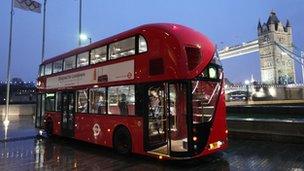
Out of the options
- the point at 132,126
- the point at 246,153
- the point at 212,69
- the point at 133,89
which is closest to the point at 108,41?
the point at 133,89

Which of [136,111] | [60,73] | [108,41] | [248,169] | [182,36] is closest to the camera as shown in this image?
[248,169]

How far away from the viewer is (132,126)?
9820mm

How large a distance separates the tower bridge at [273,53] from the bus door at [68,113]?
90.0m

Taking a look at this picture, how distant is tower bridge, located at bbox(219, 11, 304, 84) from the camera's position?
106 meters

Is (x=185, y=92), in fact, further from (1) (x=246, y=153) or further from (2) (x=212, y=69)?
(1) (x=246, y=153)

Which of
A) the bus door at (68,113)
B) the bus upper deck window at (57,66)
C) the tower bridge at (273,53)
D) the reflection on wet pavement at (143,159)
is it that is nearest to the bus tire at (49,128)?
the bus door at (68,113)

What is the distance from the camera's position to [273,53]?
10762cm

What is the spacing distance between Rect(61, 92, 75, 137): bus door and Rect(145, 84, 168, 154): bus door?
15.5 ft

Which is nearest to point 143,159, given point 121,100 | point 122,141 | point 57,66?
point 122,141

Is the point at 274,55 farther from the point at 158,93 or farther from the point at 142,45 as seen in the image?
the point at 158,93

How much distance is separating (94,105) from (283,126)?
6.62 meters

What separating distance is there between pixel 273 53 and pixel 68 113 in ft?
343

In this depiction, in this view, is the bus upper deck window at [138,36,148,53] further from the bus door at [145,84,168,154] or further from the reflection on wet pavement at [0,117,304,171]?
the reflection on wet pavement at [0,117,304,171]

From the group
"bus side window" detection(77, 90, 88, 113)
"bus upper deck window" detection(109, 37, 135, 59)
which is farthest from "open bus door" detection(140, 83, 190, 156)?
"bus side window" detection(77, 90, 88, 113)
